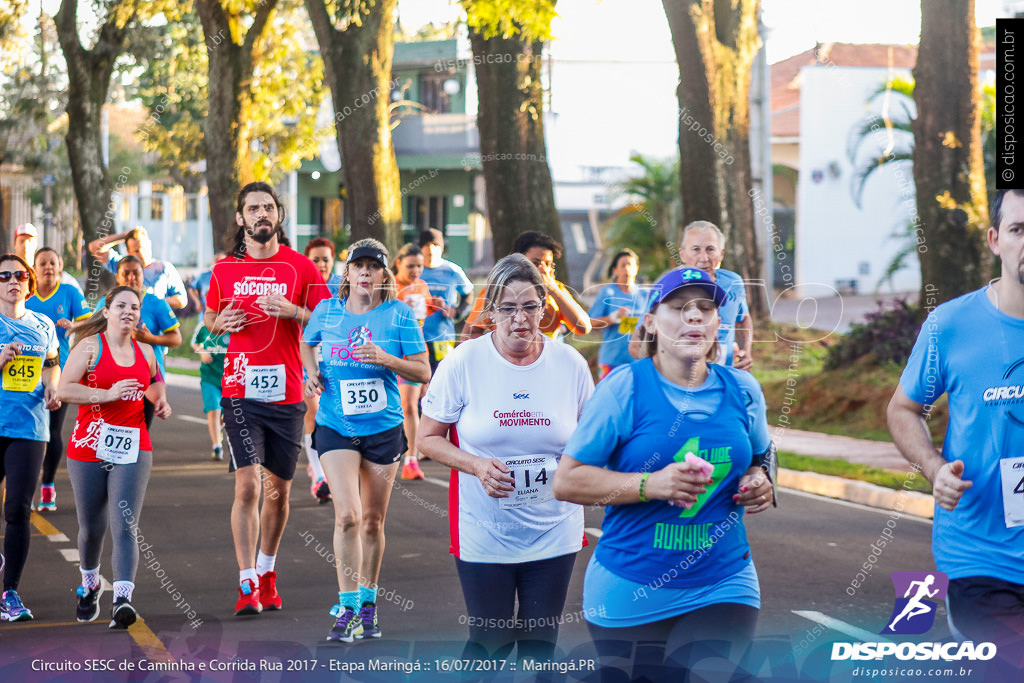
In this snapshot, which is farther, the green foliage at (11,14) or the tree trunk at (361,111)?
the green foliage at (11,14)

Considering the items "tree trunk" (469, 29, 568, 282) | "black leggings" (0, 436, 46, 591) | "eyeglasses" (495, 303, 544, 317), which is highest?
"tree trunk" (469, 29, 568, 282)

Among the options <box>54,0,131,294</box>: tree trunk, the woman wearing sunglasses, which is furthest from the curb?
<box>54,0,131,294</box>: tree trunk

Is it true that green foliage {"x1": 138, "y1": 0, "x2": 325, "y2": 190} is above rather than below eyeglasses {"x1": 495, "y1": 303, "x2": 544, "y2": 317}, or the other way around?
above

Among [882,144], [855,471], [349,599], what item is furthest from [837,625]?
[882,144]

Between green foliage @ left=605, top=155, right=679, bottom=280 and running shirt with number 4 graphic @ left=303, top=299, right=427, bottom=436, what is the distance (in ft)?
66.1

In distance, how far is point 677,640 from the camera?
4098 mm

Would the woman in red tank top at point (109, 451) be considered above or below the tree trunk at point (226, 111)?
below

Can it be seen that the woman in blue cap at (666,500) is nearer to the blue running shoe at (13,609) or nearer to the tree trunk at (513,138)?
the blue running shoe at (13,609)

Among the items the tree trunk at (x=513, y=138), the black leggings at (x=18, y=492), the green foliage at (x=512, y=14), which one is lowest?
the black leggings at (x=18, y=492)

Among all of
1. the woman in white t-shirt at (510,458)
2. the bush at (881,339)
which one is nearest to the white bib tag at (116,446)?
the woman in white t-shirt at (510,458)

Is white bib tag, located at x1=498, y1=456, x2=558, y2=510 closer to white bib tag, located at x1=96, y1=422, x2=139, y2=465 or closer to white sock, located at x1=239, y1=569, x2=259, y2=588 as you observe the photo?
white sock, located at x1=239, y1=569, x2=259, y2=588

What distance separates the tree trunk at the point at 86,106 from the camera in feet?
91.3

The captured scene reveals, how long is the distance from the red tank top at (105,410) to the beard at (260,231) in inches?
36.1

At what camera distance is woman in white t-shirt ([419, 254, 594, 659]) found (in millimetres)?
4996
